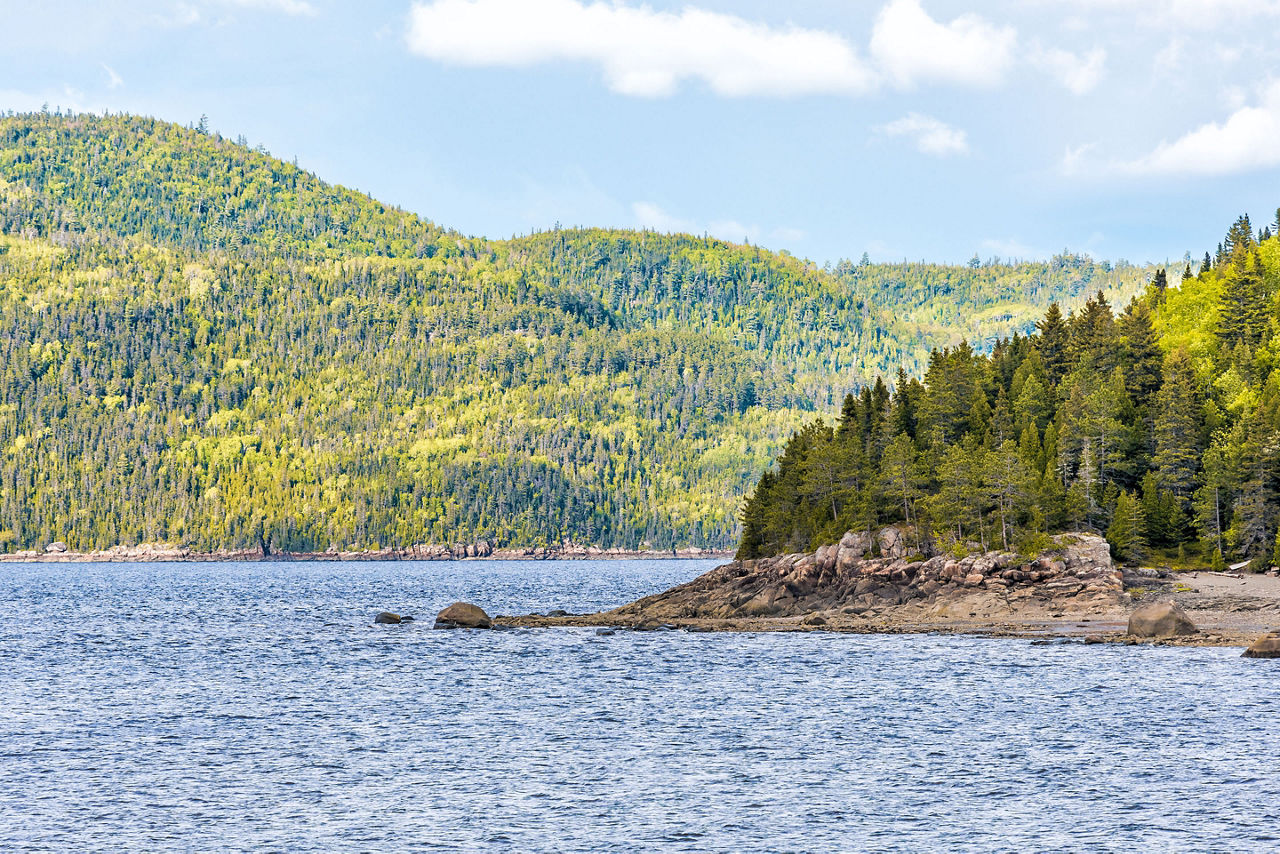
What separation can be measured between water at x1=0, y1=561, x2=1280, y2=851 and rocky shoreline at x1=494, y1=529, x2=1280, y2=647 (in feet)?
22.4

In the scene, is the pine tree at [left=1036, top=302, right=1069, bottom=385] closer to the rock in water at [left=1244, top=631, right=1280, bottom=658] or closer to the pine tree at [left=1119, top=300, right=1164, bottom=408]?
the pine tree at [left=1119, top=300, right=1164, bottom=408]

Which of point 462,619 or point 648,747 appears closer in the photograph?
point 648,747

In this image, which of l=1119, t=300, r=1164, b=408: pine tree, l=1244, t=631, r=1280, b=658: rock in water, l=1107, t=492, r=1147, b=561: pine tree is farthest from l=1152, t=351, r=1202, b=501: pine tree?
l=1244, t=631, r=1280, b=658: rock in water

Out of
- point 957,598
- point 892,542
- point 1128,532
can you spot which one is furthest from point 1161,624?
point 892,542

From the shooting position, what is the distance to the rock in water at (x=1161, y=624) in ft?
260

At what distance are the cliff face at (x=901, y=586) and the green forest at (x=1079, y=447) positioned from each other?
7.99ft

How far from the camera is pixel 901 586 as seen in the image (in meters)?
105

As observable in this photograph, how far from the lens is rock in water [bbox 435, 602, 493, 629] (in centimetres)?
10575

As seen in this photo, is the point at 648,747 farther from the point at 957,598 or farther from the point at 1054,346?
the point at 1054,346

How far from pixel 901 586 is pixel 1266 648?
36438 millimetres

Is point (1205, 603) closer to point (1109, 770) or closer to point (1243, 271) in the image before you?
point (1109, 770)

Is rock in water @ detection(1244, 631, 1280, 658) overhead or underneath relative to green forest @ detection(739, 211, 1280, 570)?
underneath

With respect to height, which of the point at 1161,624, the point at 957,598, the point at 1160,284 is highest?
the point at 1160,284

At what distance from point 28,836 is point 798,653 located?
52410 millimetres
